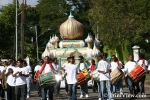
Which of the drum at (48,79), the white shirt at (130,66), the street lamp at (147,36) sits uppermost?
the street lamp at (147,36)

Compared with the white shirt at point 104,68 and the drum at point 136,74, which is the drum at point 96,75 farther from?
the drum at point 136,74

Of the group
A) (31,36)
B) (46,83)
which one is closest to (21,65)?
(46,83)

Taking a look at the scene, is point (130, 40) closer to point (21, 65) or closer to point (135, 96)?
point (135, 96)

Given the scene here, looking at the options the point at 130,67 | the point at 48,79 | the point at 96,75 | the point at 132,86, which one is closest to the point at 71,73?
the point at 48,79

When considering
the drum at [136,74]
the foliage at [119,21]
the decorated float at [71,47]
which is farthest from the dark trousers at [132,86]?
the foliage at [119,21]

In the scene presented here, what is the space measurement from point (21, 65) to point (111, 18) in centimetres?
2686

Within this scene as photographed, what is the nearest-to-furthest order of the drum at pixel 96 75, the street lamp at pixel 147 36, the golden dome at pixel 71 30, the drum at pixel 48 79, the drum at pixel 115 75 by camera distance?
the drum at pixel 48 79 → the drum at pixel 96 75 → the drum at pixel 115 75 → the golden dome at pixel 71 30 → the street lamp at pixel 147 36

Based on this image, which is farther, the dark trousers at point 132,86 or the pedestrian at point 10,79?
the dark trousers at point 132,86

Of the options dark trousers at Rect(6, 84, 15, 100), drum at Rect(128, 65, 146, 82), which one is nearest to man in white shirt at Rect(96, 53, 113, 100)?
drum at Rect(128, 65, 146, 82)

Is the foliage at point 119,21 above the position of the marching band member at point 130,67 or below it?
above

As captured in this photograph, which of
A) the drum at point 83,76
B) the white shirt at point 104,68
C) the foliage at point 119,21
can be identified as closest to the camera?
the white shirt at point 104,68

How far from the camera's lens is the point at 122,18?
1641 inches

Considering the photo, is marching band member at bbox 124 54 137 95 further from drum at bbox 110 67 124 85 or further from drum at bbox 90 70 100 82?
drum at bbox 90 70 100 82

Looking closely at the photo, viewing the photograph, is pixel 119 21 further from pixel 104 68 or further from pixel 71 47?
pixel 104 68
